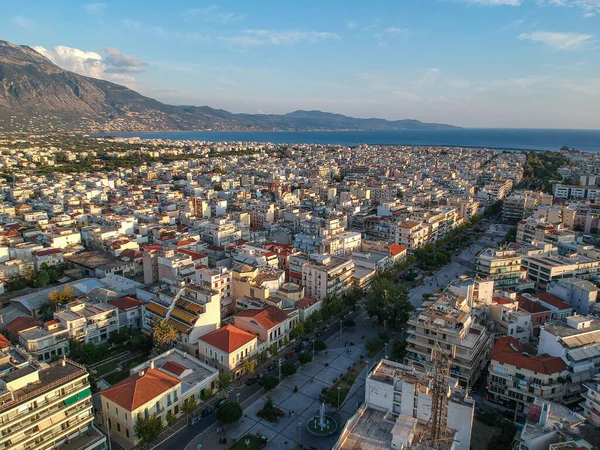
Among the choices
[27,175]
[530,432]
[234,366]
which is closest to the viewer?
[530,432]

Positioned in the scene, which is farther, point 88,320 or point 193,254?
point 193,254

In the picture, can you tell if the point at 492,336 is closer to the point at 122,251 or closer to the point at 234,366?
the point at 234,366

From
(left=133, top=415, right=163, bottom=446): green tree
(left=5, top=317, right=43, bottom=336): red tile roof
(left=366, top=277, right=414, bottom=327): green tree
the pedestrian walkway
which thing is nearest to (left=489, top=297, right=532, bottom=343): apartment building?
(left=366, top=277, right=414, bottom=327): green tree

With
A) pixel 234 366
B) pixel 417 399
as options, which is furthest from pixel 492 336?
pixel 234 366

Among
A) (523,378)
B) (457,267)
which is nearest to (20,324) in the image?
(523,378)

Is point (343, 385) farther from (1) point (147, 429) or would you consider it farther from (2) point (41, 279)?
(2) point (41, 279)
